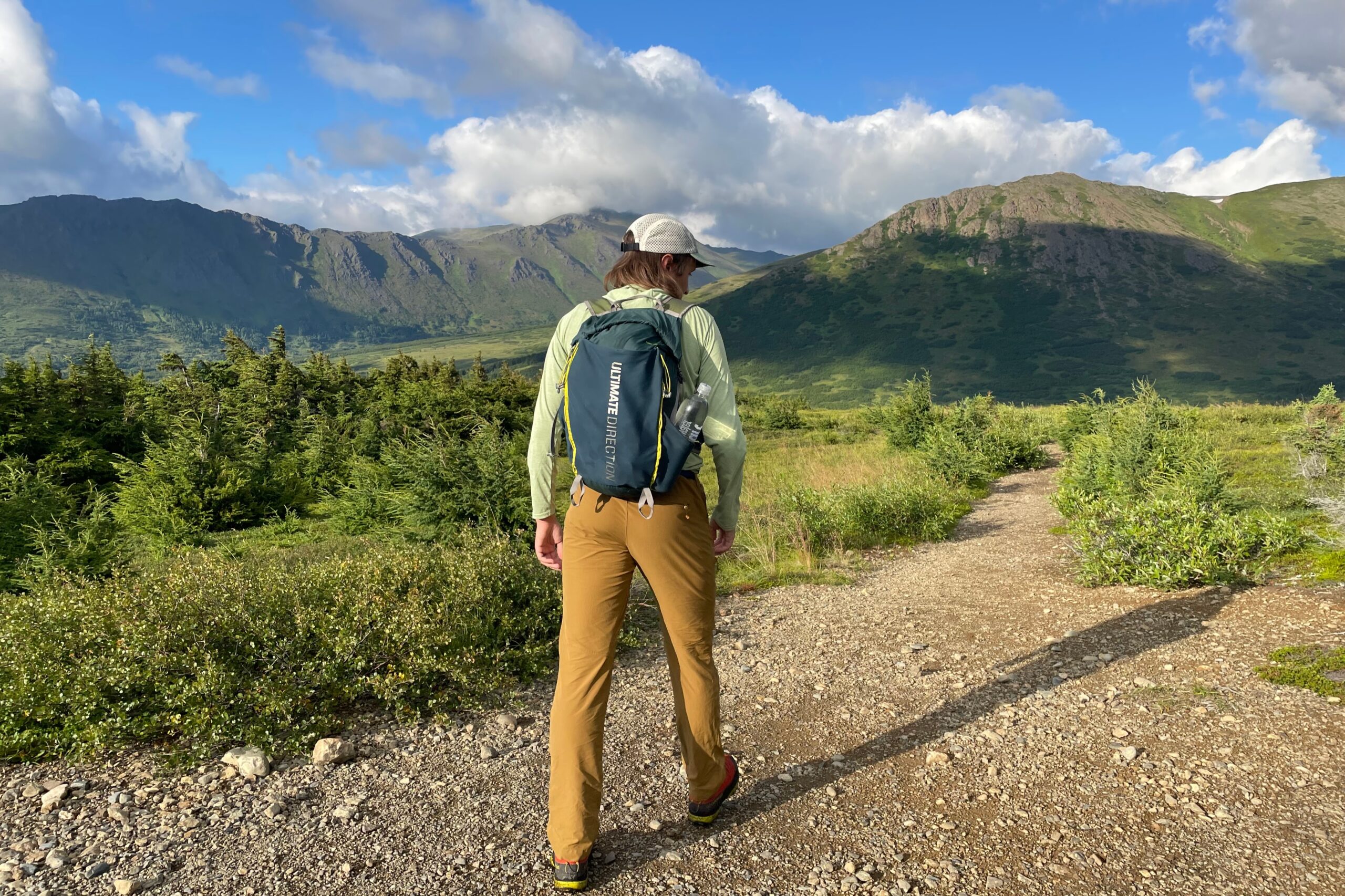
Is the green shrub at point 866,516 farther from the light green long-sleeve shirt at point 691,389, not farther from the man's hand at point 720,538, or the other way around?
the light green long-sleeve shirt at point 691,389

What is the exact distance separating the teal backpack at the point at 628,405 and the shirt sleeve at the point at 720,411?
0.11 metres

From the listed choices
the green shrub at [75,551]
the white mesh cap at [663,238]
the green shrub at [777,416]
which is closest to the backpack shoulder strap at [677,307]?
the white mesh cap at [663,238]

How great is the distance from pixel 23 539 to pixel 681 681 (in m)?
9.71

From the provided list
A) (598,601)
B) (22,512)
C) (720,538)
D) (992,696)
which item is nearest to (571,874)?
(598,601)

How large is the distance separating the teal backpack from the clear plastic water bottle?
28mm

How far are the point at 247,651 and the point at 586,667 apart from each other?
272cm

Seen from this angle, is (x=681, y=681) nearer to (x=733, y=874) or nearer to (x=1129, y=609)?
(x=733, y=874)

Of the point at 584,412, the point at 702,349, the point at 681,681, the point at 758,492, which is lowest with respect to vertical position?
the point at 758,492

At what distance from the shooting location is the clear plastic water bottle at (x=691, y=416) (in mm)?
2809

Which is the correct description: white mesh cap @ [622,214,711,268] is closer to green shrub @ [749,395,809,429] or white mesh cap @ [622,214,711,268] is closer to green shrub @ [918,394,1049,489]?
green shrub @ [918,394,1049,489]

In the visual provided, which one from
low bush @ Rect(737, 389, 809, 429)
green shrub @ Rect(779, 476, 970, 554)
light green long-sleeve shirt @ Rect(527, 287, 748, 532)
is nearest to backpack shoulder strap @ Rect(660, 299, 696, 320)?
light green long-sleeve shirt @ Rect(527, 287, 748, 532)

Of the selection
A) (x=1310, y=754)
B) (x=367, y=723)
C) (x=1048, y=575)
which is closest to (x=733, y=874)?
(x=367, y=723)

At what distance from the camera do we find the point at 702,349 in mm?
2977

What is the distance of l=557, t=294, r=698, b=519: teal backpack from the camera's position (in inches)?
109
